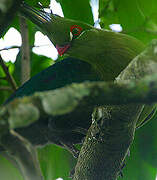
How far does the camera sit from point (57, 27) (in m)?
2.44

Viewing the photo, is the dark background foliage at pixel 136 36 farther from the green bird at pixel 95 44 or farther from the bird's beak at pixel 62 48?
the bird's beak at pixel 62 48

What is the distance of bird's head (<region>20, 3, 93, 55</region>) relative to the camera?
89.2 inches

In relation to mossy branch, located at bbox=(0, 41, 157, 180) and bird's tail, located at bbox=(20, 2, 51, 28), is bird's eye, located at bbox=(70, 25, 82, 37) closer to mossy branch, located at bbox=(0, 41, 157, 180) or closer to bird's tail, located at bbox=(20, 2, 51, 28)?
bird's tail, located at bbox=(20, 2, 51, 28)

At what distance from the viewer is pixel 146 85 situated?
972 millimetres

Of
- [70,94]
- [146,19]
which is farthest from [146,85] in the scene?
[146,19]

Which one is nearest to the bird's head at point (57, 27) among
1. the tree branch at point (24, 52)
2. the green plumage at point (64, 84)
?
the green plumage at point (64, 84)

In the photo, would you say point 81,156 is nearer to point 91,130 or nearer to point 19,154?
point 91,130

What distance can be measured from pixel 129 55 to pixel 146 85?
4.82 feet

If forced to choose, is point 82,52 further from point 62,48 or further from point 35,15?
point 35,15

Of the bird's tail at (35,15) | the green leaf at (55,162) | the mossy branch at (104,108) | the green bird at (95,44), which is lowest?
the green leaf at (55,162)

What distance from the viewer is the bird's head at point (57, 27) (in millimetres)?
2266

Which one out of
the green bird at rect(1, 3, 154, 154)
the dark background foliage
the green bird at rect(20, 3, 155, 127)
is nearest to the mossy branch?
the green bird at rect(1, 3, 154, 154)

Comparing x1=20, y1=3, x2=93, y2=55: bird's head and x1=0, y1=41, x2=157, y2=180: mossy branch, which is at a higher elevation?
x1=20, y1=3, x2=93, y2=55: bird's head

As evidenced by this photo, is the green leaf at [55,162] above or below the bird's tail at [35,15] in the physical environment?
below
